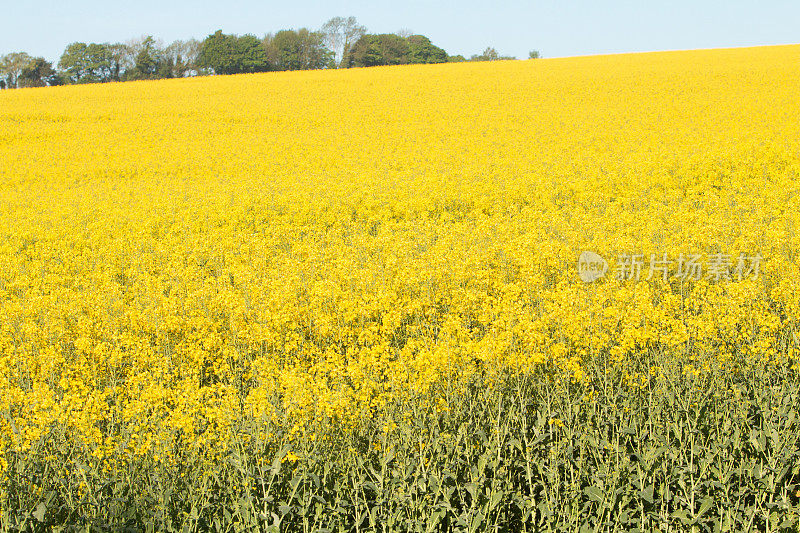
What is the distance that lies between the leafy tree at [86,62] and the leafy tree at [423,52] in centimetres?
3746

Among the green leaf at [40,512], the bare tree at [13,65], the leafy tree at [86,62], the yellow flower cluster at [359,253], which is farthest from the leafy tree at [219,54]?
the green leaf at [40,512]

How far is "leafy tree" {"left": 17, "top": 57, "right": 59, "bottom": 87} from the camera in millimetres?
70688

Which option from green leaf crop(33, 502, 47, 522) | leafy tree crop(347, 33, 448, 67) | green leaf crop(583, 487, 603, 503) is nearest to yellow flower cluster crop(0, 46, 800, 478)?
green leaf crop(33, 502, 47, 522)

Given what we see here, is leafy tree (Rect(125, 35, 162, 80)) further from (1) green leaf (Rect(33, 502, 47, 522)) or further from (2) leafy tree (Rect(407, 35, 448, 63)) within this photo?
(1) green leaf (Rect(33, 502, 47, 522))

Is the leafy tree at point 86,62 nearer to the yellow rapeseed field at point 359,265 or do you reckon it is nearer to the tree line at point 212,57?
the tree line at point 212,57

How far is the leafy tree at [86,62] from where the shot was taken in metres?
76.7

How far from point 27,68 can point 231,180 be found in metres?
67.6

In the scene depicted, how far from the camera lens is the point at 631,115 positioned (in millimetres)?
25016

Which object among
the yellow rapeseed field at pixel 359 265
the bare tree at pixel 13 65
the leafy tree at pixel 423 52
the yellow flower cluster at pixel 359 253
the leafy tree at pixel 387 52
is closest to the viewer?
the yellow rapeseed field at pixel 359 265

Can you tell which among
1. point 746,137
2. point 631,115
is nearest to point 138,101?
point 631,115

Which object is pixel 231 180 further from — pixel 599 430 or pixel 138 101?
pixel 138 101

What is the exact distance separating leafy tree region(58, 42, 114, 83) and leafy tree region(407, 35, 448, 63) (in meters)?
37.5

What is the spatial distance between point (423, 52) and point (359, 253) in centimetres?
7284

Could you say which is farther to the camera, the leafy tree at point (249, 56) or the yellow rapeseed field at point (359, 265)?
the leafy tree at point (249, 56)
